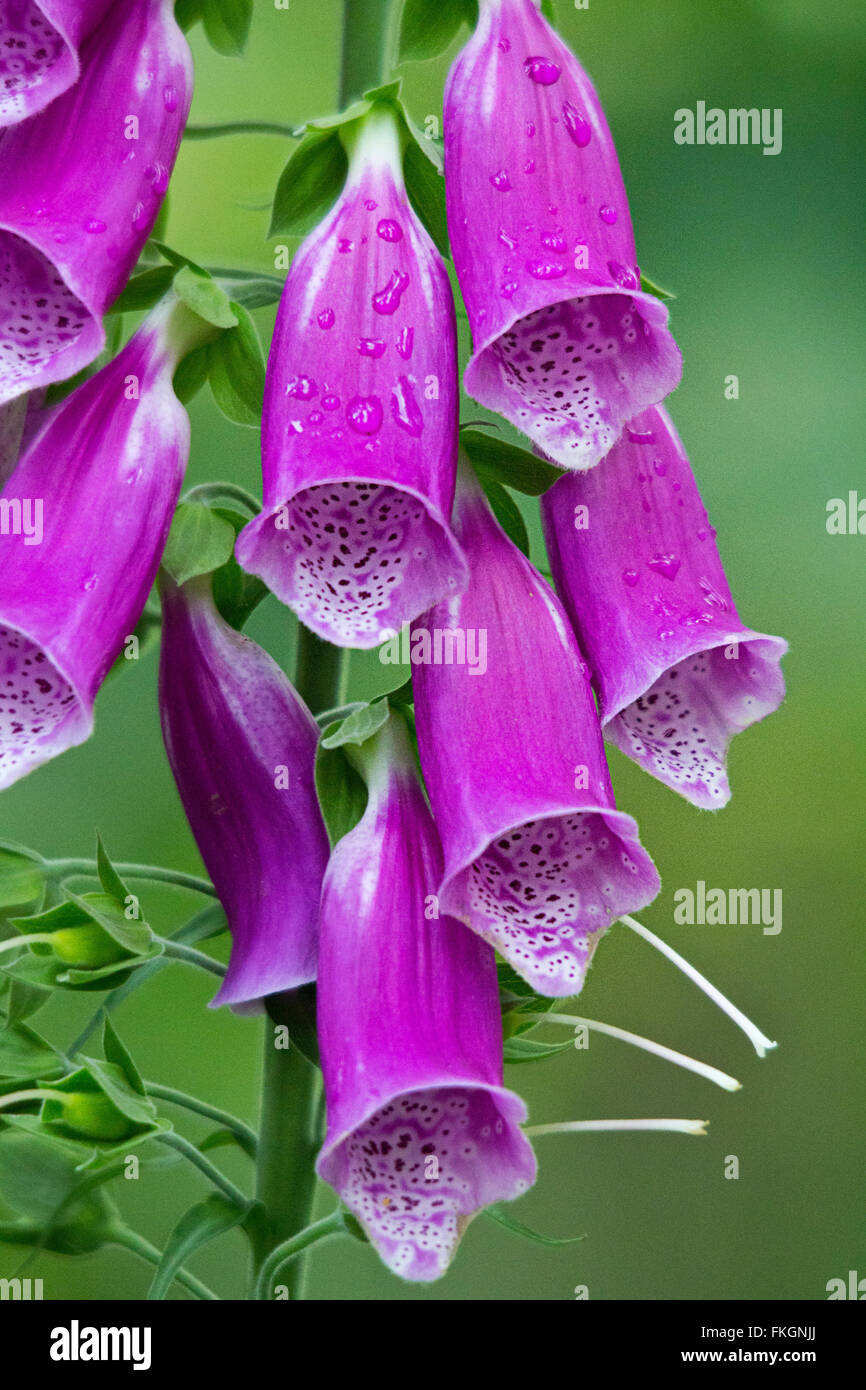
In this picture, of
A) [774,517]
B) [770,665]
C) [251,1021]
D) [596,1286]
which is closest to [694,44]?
[774,517]

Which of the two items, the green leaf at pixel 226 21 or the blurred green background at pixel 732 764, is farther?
the blurred green background at pixel 732 764

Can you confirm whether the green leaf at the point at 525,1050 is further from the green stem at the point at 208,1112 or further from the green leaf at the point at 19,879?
the green leaf at the point at 19,879

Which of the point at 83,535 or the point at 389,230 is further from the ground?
the point at 389,230

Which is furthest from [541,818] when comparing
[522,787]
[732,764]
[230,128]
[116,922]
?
[732,764]

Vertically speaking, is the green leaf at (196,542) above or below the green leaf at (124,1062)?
above

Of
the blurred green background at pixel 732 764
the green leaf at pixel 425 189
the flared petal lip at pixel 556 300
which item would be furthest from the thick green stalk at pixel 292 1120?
the blurred green background at pixel 732 764

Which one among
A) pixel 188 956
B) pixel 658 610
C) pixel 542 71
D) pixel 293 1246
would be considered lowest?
pixel 293 1246

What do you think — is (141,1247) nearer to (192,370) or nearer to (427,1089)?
(427,1089)

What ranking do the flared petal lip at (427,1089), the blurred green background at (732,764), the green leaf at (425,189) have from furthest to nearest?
the blurred green background at (732,764)
the green leaf at (425,189)
the flared petal lip at (427,1089)
